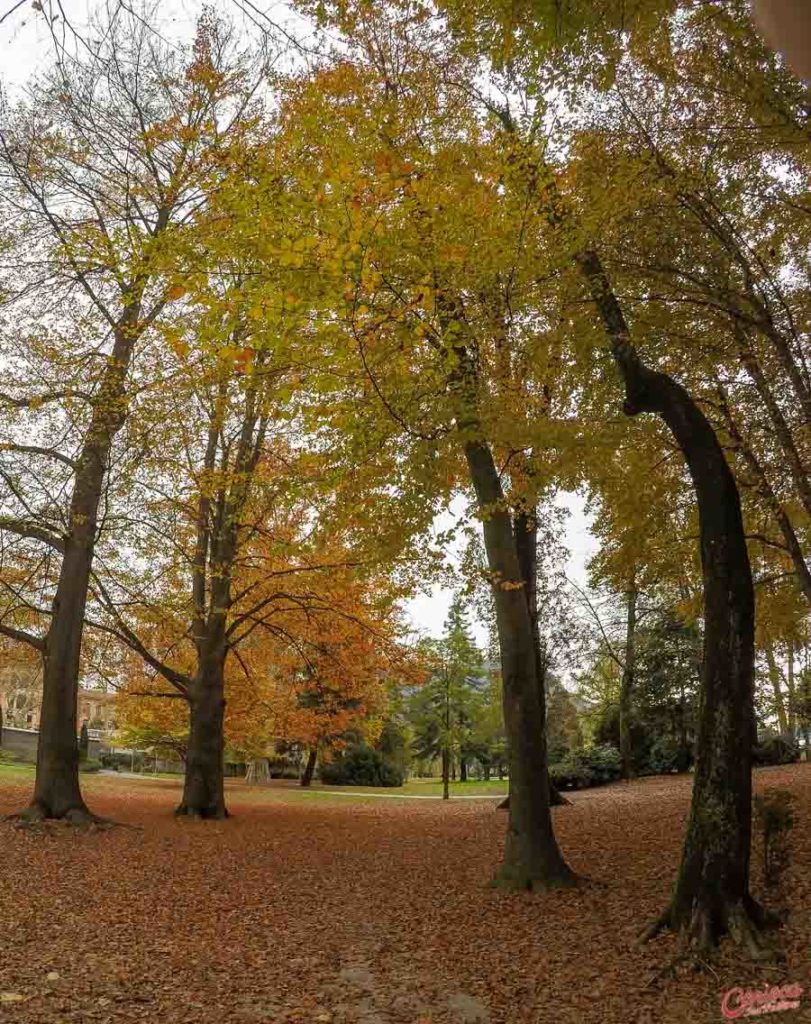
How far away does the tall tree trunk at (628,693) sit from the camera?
2533 cm

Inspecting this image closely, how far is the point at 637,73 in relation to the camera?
8.85m

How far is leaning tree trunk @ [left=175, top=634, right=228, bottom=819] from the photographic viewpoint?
15.5 metres

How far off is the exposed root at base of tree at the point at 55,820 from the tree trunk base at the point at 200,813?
7.12 ft

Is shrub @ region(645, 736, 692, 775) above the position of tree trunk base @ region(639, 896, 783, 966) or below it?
below

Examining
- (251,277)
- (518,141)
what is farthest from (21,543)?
(518,141)

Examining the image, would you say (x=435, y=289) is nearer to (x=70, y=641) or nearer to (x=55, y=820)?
(x=70, y=641)

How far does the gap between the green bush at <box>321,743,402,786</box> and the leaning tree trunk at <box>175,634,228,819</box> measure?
1729 cm

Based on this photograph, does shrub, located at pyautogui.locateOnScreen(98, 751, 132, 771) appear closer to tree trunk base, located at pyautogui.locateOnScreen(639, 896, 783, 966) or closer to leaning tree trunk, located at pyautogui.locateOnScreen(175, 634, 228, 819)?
leaning tree trunk, located at pyautogui.locateOnScreen(175, 634, 228, 819)

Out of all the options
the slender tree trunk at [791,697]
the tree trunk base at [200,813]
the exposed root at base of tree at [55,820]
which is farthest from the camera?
the slender tree trunk at [791,697]

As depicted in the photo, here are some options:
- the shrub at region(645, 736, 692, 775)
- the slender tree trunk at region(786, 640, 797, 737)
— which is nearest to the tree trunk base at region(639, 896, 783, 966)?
the slender tree trunk at region(786, 640, 797, 737)

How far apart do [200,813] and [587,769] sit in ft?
44.3

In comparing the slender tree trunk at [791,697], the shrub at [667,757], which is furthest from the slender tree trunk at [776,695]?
the shrub at [667,757]

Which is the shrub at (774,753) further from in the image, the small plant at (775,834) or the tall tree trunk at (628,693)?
the small plant at (775,834)

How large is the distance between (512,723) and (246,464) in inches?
346
